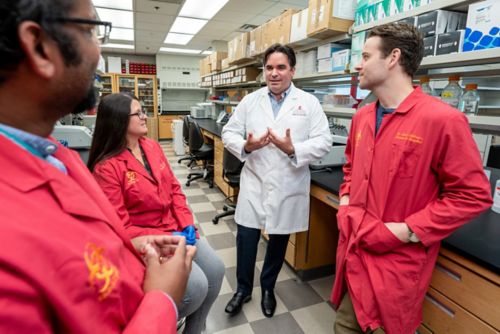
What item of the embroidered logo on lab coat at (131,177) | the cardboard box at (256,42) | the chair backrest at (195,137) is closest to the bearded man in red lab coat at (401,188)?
the embroidered logo on lab coat at (131,177)

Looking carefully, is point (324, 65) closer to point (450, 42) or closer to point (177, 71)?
point (450, 42)

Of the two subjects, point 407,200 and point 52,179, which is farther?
point 407,200

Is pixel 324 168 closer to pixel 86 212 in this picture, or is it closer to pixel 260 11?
pixel 86 212

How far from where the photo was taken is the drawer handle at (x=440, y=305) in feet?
3.47

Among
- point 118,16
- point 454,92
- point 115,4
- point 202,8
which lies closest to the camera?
point 454,92

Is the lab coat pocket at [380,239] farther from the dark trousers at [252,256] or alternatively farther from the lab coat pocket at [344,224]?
the dark trousers at [252,256]

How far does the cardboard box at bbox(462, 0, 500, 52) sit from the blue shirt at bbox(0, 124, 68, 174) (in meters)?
1.58

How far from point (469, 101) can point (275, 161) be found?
1009 mm

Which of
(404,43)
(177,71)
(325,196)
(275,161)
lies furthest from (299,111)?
(177,71)

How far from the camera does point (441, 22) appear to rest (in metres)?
1.39

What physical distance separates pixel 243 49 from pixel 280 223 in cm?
290

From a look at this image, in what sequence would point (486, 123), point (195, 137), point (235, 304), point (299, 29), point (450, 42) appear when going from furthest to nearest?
point (195, 137), point (299, 29), point (235, 304), point (450, 42), point (486, 123)

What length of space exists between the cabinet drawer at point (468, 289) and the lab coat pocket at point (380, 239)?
0.23m

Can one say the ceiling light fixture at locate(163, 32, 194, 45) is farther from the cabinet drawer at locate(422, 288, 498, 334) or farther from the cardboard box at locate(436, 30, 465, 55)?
the cabinet drawer at locate(422, 288, 498, 334)
